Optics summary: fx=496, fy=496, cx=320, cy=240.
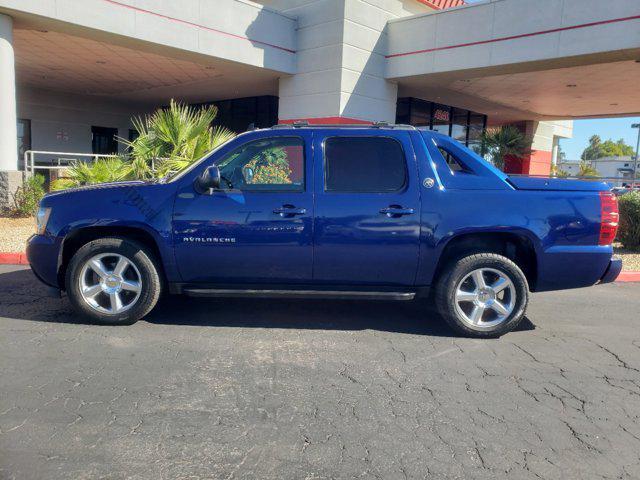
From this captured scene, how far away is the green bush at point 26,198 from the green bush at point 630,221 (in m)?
12.5

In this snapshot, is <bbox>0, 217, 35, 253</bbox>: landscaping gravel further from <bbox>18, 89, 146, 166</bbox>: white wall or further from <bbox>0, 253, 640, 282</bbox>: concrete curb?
<bbox>18, 89, 146, 166</bbox>: white wall

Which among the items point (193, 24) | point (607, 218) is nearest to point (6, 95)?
point (193, 24)

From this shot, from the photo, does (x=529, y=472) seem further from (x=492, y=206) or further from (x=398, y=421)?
(x=492, y=206)

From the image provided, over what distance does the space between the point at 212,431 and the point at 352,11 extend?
13948 millimetres

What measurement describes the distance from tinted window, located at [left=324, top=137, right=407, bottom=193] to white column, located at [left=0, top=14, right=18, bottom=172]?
9.86m

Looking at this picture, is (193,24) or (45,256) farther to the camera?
(193,24)

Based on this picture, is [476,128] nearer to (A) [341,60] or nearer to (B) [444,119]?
(B) [444,119]

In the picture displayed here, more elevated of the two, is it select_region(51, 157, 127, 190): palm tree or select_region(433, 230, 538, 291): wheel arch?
select_region(51, 157, 127, 190): palm tree

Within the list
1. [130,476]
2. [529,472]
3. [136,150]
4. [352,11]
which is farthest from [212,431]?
[352,11]

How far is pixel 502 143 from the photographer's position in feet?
64.6

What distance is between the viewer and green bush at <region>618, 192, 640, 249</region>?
30.7 feet

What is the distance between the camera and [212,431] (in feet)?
9.69

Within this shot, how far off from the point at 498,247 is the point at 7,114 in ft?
37.1

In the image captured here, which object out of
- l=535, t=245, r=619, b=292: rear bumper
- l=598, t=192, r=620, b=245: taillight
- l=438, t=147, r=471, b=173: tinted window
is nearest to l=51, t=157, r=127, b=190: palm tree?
l=438, t=147, r=471, b=173: tinted window
